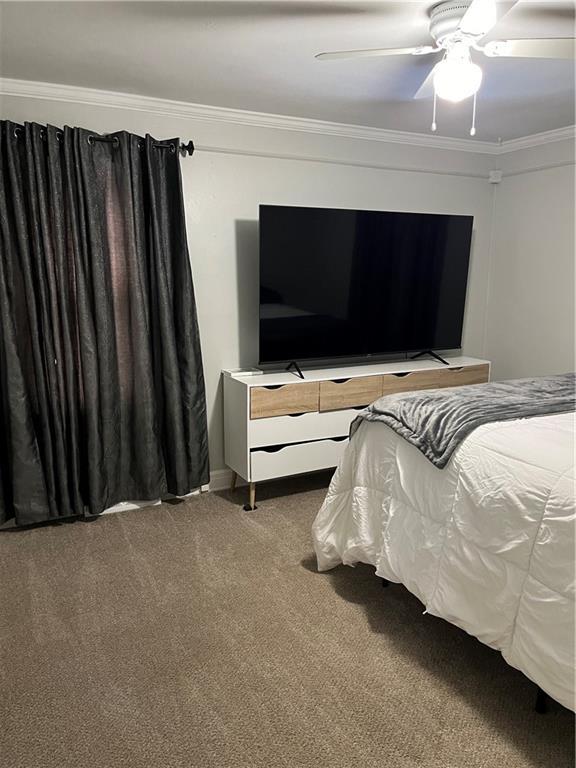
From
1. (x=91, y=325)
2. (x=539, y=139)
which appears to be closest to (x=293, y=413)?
(x=91, y=325)

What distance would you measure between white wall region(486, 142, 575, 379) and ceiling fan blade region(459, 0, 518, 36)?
2308 millimetres

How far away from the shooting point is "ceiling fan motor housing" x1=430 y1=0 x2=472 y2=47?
192 centimetres

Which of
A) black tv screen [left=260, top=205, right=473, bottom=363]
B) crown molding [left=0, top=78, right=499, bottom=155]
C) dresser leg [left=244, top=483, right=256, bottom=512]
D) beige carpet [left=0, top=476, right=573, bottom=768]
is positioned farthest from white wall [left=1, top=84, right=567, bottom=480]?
beige carpet [left=0, top=476, right=573, bottom=768]

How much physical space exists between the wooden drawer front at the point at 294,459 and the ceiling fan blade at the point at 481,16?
2268 mm

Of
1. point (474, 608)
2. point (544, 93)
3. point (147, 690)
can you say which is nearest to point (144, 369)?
point (147, 690)

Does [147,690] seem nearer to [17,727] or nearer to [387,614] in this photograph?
[17,727]

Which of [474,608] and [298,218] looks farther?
[298,218]

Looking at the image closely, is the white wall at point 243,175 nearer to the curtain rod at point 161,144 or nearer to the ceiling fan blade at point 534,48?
the curtain rod at point 161,144

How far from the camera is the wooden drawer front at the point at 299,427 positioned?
334 centimetres

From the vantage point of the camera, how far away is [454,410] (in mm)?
2217

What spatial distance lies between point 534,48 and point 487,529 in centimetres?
163

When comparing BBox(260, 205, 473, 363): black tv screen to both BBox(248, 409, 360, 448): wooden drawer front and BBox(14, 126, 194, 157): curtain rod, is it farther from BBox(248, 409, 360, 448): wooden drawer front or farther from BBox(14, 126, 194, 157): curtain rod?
BBox(14, 126, 194, 157): curtain rod

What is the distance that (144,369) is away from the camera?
3188 mm

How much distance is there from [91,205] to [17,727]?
7.61 feet
